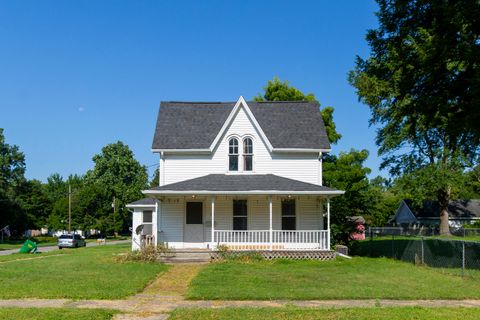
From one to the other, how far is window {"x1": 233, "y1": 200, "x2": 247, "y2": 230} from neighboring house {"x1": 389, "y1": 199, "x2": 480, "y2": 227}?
47.3 m

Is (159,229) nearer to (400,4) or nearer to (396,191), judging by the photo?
(400,4)

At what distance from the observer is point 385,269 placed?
55.6ft

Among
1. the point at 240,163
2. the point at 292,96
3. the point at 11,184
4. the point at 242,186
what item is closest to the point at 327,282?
the point at 242,186

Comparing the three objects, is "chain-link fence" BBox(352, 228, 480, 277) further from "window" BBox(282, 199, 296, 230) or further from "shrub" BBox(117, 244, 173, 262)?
"shrub" BBox(117, 244, 173, 262)

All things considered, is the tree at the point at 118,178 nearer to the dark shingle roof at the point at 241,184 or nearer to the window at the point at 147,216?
the window at the point at 147,216

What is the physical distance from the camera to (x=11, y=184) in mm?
70125

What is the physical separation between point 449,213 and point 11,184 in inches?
2452

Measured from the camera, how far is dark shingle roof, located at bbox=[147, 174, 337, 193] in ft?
69.3

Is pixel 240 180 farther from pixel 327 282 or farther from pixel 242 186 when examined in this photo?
pixel 327 282

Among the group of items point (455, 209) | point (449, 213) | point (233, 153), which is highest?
point (233, 153)

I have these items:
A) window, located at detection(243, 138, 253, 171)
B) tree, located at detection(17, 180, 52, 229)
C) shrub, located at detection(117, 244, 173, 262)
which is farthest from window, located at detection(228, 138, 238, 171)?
tree, located at detection(17, 180, 52, 229)

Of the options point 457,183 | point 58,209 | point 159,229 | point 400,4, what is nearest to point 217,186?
point 159,229

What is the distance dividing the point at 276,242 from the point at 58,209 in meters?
54.9

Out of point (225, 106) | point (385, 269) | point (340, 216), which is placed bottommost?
point (385, 269)
